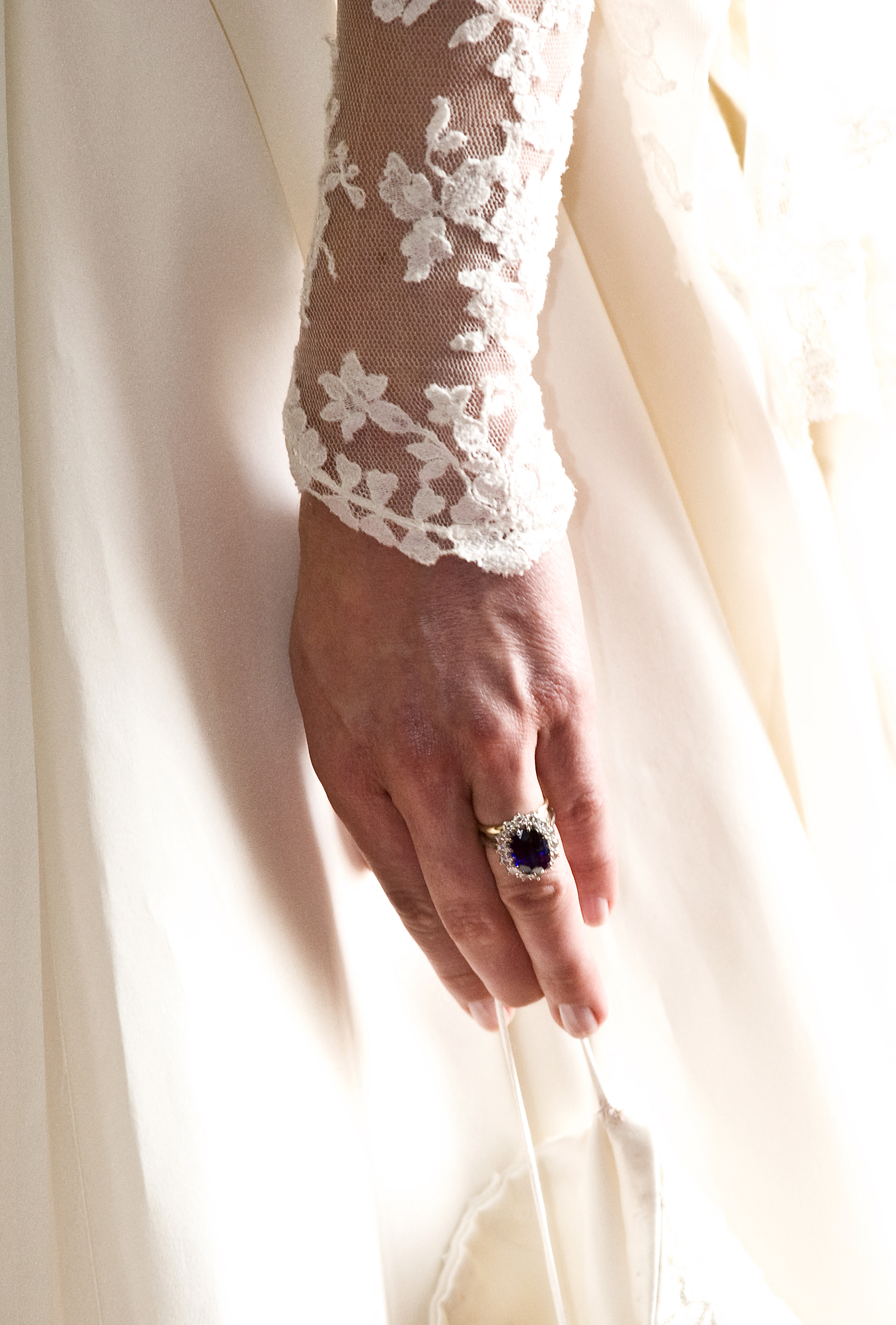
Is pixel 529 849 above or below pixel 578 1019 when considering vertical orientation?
above

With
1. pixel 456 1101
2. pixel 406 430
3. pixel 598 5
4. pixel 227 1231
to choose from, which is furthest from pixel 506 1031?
pixel 598 5

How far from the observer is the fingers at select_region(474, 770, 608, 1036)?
0.56m

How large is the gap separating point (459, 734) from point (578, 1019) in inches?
8.1

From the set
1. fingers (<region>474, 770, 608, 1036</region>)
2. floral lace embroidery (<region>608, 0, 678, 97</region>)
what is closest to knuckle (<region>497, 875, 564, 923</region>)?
fingers (<region>474, 770, 608, 1036</region>)

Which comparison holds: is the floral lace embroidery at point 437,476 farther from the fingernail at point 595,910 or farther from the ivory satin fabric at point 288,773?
the fingernail at point 595,910

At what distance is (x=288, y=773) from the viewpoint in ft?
1.99

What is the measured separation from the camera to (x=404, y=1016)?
647mm

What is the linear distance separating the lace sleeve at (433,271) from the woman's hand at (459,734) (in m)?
0.03

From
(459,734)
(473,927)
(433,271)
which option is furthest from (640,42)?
(473,927)

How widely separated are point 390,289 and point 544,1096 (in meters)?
0.51

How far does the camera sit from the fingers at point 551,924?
558 mm

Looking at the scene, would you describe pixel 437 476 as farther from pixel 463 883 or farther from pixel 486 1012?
pixel 486 1012

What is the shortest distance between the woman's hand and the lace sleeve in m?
0.03

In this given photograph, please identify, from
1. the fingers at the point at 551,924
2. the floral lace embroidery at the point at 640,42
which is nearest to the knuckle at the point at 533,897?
the fingers at the point at 551,924
